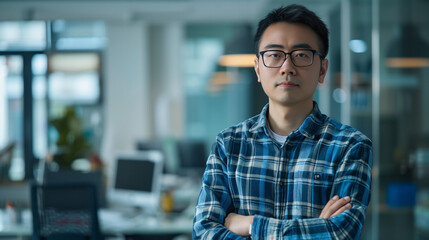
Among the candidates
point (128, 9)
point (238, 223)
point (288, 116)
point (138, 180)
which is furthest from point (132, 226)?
point (128, 9)

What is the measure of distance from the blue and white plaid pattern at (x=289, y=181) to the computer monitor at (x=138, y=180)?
250 cm

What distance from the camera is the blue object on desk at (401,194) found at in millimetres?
4492

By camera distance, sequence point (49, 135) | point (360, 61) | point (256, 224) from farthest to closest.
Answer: point (49, 135) → point (360, 61) → point (256, 224)

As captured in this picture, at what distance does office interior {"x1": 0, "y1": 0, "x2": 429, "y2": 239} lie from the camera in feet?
14.5

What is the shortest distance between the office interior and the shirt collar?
197cm

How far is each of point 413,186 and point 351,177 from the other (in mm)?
3248

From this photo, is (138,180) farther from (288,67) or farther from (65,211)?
(288,67)

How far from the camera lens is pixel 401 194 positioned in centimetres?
452

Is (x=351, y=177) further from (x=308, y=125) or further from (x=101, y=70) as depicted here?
(x=101, y=70)

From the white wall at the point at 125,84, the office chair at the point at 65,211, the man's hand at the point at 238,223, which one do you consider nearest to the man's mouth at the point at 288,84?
the man's hand at the point at 238,223

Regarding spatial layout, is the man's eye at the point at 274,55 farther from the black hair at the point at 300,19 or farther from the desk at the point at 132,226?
the desk at the point at 132,226

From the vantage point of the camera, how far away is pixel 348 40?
491 centimetres

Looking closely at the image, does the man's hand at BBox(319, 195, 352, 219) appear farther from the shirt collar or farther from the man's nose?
the man's nose

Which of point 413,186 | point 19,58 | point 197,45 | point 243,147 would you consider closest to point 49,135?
point 19,58
